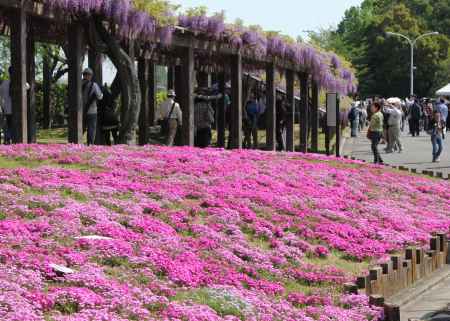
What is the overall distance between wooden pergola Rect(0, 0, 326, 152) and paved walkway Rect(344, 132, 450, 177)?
6.54ft

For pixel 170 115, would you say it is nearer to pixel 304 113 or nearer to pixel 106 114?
pixel 106 114

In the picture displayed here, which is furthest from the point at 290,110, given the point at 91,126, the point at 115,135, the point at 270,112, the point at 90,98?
the point at 90,98

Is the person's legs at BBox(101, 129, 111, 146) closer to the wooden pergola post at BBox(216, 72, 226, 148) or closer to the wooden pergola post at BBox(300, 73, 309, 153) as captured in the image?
the wooden pergola post at BBox(216, 72, 226, 148)

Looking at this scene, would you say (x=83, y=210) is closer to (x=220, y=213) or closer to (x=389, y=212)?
(x=220, y=213)

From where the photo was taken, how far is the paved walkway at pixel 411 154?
25087mm

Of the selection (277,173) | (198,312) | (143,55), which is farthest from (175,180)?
(143,55)

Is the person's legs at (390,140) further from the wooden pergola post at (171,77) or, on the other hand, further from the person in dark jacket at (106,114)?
the person in dark jacket at (106,114)

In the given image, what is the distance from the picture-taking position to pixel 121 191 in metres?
11.3

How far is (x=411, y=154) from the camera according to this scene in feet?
99.1

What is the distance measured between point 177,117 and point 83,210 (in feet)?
37.7

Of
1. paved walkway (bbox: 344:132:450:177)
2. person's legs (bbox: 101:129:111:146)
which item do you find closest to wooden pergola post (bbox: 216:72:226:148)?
paved walkway (bbox: 344:132:450:177)

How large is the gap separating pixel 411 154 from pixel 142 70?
9679 mm

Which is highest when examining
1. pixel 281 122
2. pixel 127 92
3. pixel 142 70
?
pixel 142 70

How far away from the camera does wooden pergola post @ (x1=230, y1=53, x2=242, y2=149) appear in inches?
938
